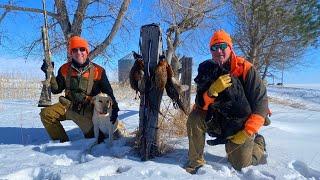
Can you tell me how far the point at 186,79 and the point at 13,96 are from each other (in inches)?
333

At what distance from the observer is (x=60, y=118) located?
575 centimetres

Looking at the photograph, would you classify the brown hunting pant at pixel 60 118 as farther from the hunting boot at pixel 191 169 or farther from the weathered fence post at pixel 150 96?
the hunting boot at pixel 191 169

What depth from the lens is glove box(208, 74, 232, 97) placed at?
4047mm

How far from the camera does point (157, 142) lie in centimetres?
470

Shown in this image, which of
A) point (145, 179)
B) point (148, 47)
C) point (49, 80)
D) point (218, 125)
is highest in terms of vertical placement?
point (148, 47)

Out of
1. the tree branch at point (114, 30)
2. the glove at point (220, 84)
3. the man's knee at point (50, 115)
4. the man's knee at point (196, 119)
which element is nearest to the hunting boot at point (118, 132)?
the man's knee at point (50, 115)

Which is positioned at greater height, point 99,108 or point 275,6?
point 275,6

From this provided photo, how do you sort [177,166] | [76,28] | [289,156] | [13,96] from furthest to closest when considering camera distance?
[13,96]
[76,28]
[289,156]
[177,166]

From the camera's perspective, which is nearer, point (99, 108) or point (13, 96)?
point (99, 108)

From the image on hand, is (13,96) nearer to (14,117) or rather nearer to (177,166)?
(14,117)

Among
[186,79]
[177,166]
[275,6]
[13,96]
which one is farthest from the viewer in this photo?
[275,6]

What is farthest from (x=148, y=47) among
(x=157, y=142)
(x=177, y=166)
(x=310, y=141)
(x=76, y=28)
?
(x=76, y=28)

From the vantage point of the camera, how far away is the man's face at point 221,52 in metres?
4.21

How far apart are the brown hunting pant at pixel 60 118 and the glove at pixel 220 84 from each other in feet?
7.18
